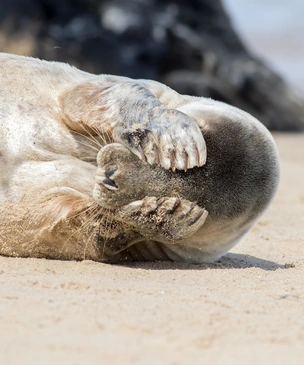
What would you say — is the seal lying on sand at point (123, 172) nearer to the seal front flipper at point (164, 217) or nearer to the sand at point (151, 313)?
the seal front flipper at point (164, 217)

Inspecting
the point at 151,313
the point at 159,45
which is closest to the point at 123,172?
the point at 151,313

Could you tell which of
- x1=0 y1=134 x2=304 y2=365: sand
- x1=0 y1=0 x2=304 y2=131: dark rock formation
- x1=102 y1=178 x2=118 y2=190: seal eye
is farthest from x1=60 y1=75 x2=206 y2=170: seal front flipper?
x1=0 y1=0 x2=304 y2=131: dark rock formation

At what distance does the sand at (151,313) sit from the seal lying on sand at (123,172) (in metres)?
0.14

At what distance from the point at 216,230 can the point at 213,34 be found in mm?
13131

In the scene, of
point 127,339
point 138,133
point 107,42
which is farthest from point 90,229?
point 107,42

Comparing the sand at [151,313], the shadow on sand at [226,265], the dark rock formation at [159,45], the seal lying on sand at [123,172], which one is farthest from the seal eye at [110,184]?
the dark rock formation at [159,45]

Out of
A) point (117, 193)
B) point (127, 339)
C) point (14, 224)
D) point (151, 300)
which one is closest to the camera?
point (127, 339)

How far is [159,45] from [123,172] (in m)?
12.7

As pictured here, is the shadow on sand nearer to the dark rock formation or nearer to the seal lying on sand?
the seal lying on sand

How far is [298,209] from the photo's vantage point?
6621mm

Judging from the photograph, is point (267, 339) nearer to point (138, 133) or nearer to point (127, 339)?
point (127, 339)

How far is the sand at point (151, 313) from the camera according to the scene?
221cm

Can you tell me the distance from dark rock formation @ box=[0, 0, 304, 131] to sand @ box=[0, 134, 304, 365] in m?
11.7

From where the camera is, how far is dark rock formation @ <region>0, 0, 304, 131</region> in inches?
600
